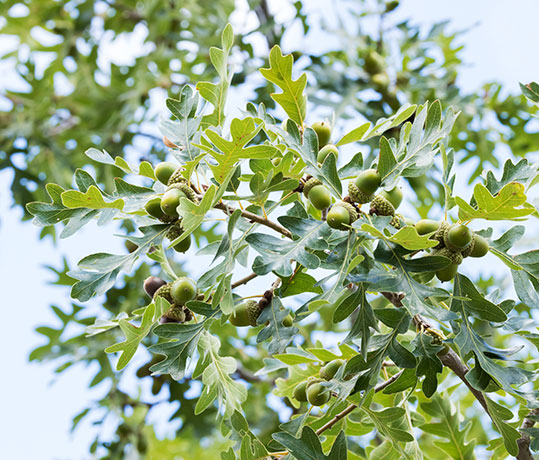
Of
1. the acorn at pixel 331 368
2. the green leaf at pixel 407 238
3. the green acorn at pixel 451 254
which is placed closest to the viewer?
the green leaf at pixel 407 238

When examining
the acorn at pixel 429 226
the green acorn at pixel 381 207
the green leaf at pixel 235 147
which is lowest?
the acorn at pixel 429 226

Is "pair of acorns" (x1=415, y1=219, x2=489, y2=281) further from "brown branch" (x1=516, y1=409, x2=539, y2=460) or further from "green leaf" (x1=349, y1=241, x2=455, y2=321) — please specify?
"brown branch" (x1=516, y1=409, x2=539, y2=460)

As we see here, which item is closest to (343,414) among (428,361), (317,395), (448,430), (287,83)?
(317,395)

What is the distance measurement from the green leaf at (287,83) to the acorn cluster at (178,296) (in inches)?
14.0

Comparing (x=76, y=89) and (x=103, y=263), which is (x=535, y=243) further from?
(x=76, y=89)

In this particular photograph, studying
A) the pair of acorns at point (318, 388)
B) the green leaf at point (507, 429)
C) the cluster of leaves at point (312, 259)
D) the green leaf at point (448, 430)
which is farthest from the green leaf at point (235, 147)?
the green leaf at point (448, 430)

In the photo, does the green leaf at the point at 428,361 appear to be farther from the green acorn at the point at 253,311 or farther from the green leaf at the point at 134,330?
the green leaf at the point at 134,330

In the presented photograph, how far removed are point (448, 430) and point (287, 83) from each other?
0.82m

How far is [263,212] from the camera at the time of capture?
1.05m

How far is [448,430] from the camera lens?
4.51 feet

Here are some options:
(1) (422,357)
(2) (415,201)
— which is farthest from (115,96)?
(1) (422,357)

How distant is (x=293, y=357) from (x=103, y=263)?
42cm

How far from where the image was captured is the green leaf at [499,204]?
934 millimetres

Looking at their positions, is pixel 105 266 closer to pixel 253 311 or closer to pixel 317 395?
pixel 253 311
